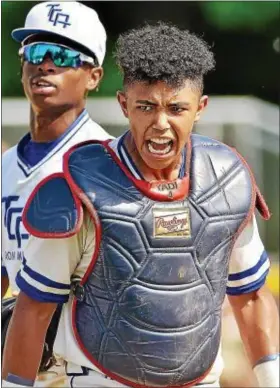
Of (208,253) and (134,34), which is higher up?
(134,34)

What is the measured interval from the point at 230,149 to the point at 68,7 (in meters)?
1.70

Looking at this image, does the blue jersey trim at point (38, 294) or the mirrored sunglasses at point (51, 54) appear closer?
the blue jersey trim at point (38, 294)

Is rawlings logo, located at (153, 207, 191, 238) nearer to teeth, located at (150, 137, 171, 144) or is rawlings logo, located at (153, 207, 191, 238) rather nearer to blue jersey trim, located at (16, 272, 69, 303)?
teeth, located at (150, 137, 171, 144)

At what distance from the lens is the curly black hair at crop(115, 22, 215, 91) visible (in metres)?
3.59

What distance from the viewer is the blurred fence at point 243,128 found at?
940 cm

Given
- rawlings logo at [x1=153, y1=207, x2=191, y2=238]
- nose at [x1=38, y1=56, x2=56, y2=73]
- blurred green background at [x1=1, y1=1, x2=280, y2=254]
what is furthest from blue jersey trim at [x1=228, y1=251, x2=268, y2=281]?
blurred green background at [x1=1, y1=1, x2=280, y2=254]

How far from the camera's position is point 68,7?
535 centimetres

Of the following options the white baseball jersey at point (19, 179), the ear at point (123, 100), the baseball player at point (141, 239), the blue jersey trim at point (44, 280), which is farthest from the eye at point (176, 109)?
the white baseball jersey at point (19, 179)

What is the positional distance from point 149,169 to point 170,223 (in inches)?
7.5

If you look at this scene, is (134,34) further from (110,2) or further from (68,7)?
(110,2)

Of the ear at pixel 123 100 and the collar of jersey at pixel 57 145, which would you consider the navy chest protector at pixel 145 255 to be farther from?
the collar of jersey at pixel 57 145

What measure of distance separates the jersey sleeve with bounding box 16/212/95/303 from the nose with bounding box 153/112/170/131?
0.37m

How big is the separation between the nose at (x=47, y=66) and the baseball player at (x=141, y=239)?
138 cm

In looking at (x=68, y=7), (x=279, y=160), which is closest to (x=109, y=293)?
(x=68, y=7)
